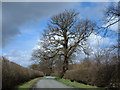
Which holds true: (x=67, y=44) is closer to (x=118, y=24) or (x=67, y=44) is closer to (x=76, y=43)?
(x=76, y=43)

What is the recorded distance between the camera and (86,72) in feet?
59.5

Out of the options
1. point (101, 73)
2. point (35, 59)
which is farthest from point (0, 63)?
point (35, 59)

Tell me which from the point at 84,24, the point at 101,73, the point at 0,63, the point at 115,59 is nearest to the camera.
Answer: the point at 0,63

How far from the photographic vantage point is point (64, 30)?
111 ft

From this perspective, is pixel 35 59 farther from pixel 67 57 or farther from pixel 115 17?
pixel 115 17

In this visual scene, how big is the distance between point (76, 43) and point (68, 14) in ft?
23.5

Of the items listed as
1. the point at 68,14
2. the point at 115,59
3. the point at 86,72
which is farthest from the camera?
the point at 68,14

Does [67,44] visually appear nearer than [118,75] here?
No

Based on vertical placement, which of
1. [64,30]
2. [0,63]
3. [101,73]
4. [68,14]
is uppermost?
[68,14]

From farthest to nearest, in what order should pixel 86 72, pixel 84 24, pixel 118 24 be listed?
pixel 84 24
pixel 86 72
pixel 118 24

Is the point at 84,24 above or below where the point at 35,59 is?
above

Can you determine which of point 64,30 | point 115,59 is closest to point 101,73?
point 115,59

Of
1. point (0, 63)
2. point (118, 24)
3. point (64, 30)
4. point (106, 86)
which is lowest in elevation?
point (106, 86)

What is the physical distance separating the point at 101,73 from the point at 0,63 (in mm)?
8461
